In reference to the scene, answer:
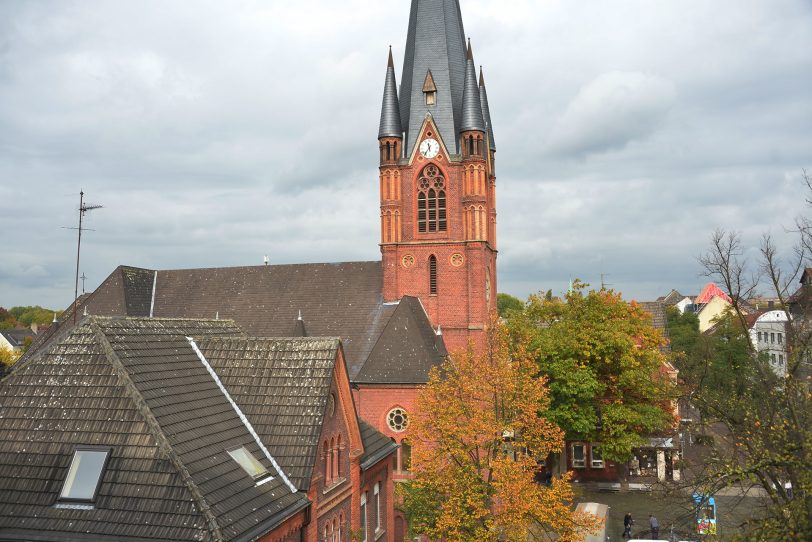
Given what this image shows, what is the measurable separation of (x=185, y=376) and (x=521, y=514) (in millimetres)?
10492

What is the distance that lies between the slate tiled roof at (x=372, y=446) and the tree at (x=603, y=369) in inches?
635

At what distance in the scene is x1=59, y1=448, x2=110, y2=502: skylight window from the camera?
37.9ft

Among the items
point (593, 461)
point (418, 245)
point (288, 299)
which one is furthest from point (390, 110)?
point (593, 461)

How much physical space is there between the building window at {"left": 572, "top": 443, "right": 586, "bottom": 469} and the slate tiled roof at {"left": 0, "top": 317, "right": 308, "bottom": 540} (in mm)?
31255

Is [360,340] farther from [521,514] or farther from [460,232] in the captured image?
[521,514]

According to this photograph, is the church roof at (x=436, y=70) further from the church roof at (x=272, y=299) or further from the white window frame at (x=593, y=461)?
the white window frame at (x=593, y=461)

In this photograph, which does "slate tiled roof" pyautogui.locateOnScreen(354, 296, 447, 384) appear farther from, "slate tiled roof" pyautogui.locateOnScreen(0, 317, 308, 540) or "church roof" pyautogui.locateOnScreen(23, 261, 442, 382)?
"slate tiled roof" pyautogui.locateOnScreen(0, 317, 308, 540)

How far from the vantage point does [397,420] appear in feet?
103

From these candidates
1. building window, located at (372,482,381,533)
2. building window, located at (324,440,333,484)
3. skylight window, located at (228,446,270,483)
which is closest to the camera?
skylight window, located at (228,446,270,483)

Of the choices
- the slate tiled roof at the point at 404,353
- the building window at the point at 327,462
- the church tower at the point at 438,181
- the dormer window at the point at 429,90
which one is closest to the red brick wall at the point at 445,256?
the church tower at the point at 438,181

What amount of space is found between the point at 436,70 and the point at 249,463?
28547 mm

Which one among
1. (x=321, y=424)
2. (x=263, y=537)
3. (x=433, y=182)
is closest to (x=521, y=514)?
(x=321, y=424)

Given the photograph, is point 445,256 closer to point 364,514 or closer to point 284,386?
point 364,514

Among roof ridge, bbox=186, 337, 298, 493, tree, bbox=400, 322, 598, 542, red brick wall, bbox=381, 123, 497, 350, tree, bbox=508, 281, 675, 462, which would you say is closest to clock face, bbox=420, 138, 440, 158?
red brick wall, bbox=381, 123, 497, 350
